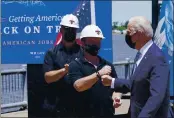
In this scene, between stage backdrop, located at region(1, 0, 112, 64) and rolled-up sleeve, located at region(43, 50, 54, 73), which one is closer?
rolled-up sleeve, located at region(43, 50, 54, 73)

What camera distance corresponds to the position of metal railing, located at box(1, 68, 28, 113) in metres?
9.31

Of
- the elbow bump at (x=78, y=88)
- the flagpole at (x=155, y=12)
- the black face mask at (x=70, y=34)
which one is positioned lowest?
the elbow bump at (x=78, y=88)

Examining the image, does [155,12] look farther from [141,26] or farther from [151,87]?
[151,87]

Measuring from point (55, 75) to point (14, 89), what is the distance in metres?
4.24

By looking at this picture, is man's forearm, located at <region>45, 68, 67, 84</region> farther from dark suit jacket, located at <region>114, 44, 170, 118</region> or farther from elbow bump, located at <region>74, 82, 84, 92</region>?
dark suit jacket, located at <region>114, 44, 170, 118</region>

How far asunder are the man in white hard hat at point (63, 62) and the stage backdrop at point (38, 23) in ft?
4.08

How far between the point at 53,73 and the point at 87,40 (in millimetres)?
638

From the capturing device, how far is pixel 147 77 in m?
4.13

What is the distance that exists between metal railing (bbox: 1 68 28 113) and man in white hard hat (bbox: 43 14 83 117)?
3.68 metres

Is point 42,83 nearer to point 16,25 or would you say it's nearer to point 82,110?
point 16,25

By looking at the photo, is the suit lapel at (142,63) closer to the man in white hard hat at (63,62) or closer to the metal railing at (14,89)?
the man in white hard hat at (63,62)

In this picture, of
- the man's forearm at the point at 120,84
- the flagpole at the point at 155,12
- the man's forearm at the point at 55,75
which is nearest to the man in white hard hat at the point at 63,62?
the man's forearm at the point at 55,75

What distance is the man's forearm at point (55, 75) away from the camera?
5.41 metres

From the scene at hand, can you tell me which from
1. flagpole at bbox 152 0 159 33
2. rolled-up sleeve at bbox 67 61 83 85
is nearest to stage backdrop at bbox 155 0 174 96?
flagpole at bbox 152 0 159 33
